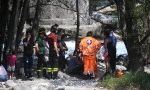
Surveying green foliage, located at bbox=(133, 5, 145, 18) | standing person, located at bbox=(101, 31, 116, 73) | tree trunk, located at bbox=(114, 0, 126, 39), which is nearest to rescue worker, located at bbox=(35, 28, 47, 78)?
standing person, located at bbox=(101, 31, 116, 73)

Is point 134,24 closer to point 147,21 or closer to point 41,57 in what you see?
point 147,21

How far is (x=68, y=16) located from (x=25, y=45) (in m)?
13.5

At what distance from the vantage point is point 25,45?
1353 cm

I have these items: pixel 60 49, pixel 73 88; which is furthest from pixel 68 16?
pixel 73 88

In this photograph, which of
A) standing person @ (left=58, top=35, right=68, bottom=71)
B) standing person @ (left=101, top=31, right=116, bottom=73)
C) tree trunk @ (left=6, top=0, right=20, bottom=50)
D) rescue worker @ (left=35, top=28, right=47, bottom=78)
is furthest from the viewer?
standing person @ (left=58, top=35, right=68, bottom=71)

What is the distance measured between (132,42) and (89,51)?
4.50ft

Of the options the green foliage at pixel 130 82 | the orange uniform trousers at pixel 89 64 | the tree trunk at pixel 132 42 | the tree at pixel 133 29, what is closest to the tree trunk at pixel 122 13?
the tree at pixel 133 29

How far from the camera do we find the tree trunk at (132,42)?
519 inches

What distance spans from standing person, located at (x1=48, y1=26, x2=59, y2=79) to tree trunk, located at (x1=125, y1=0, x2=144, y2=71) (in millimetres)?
2248

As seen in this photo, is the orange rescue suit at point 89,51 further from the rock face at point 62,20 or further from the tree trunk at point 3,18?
the rock face at point 62,20

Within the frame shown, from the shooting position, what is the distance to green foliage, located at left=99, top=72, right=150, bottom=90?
11656 millimetres

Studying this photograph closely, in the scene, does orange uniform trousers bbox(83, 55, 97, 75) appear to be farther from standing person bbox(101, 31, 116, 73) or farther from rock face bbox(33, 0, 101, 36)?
rock face bbox(33, 0, 101, 36)

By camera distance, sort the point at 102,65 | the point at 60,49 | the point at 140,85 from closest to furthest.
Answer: the point at 140,85 < the point at 60,49 < the point at 102,65

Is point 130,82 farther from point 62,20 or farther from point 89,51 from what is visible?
point 62,20
